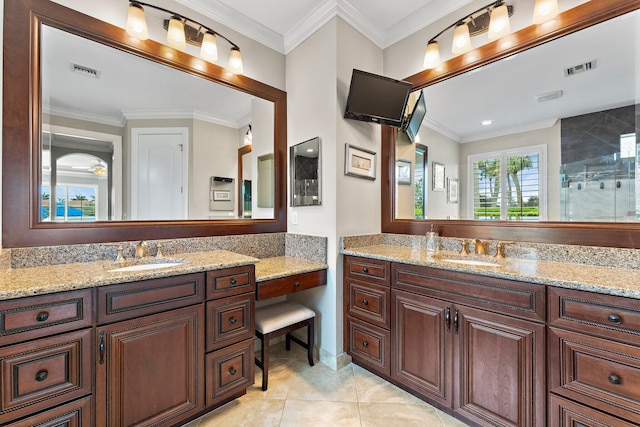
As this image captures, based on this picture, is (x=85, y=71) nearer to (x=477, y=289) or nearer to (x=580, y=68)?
(x=477, y=289)

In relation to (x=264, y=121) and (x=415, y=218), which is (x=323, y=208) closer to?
(x=415, y=218)

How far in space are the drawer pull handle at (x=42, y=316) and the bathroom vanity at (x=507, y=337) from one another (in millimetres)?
1706

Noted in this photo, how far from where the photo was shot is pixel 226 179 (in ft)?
7.27

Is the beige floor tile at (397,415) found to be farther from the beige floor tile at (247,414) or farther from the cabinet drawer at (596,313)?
the cabinet drawer at (596,313)

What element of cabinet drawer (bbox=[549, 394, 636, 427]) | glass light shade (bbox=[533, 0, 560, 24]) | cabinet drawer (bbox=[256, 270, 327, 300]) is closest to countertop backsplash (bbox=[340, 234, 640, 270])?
cabinet drawer (bbox=[256, 270, 327, 300])

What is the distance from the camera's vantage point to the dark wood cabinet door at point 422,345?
1.56 metres

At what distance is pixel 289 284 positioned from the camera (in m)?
1.93

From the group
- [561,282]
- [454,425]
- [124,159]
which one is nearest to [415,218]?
[561,282]

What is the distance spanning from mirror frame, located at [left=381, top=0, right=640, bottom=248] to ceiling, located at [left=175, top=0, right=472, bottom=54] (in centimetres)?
42

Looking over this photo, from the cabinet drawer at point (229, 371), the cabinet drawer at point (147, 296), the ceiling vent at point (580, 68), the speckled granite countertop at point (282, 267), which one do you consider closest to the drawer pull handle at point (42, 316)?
the cabinet drawer at point (147, 296)

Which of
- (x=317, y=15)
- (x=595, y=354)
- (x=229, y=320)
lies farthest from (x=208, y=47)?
(x=595, y=354)

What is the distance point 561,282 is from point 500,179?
0.91m

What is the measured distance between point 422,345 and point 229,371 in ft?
3.94

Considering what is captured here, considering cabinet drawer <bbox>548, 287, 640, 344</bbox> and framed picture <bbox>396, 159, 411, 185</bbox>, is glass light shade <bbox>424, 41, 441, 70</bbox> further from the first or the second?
cabinet drawer <bbox>548, 287, 640, 344</bbox>
